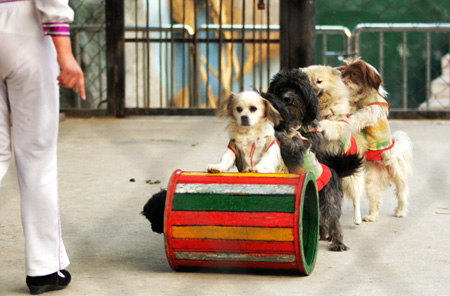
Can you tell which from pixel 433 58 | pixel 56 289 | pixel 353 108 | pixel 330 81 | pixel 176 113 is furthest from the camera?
pixel 433 58

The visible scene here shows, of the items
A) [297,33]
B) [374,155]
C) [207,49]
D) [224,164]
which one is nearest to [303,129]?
[224,164]

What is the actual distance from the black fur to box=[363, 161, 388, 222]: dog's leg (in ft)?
1.98

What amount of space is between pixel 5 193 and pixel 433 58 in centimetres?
788

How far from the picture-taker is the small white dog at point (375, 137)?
4438 millimetres

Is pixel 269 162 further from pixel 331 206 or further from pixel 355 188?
pixel 355 188

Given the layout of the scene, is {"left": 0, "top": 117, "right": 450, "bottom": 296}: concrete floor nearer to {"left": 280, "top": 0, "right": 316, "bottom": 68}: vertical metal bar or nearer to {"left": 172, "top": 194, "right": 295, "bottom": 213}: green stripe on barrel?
{"left": 172, "top": 194, "right": 295, "bottom": 213}: green stripe on barrel

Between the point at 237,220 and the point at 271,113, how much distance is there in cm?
62

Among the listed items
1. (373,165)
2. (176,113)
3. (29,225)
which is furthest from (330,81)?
(176,113)

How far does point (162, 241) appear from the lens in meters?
3.93

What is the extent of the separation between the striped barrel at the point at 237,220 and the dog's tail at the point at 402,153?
161 cm

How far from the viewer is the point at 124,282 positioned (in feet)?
10.4

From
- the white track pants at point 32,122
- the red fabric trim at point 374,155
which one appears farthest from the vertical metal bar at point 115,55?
the white track pants at point 32,122

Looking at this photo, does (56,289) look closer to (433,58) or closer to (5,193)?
(5,193)

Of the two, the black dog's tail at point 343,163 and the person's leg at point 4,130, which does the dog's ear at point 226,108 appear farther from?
the person's leg at point 4,130
